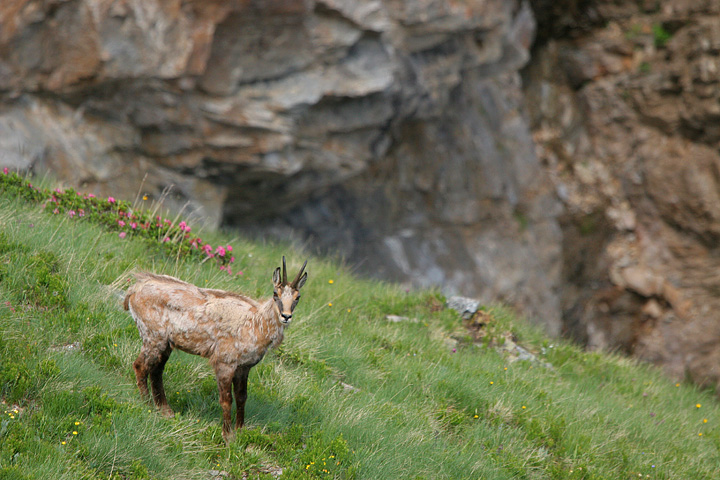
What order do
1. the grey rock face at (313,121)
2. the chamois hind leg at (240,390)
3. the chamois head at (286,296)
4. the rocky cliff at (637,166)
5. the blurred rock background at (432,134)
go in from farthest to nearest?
the rocky cliff at (637,166) → the blurred rock background at (432,134) → the grey rock face at (313,121) → the chamois hind leg at (240,390) → the chamois head at (286,296)

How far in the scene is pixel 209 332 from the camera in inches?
218

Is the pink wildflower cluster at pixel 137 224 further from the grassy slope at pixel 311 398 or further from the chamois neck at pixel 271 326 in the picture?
the chamois neck at pixel 271 326

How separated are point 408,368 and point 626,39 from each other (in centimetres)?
1858

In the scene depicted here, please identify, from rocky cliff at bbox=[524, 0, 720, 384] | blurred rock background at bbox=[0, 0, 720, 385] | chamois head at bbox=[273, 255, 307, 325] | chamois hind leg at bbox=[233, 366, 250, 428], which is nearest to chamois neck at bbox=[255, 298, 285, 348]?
chamois head at bbox=[273, 255, 307, 325]

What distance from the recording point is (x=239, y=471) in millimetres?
5441

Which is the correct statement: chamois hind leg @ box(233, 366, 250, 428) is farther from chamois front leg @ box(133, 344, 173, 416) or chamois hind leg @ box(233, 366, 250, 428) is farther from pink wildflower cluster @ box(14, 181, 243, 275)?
pink wildflower cluster @ box(14, 181, 243, 275)

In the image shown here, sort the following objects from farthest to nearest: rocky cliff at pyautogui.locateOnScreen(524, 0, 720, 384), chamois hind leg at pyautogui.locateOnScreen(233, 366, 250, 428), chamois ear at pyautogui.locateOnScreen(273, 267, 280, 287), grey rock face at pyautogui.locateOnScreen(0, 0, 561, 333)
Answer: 1. rocky cliff at pyautogui.locateOnScreen(524, 0, 720, 384)
2. grey rock face at pyautogui.locateOnScreen(0, 0, 561, 333)
3. chamois hind leg at pyautogui.locateOnScreen(233, 366, 250, 428)
4. chamois ear at pyautogui.locateOnScreen(273, 267, 280, 287)

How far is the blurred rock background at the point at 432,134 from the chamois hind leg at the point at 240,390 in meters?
9.37

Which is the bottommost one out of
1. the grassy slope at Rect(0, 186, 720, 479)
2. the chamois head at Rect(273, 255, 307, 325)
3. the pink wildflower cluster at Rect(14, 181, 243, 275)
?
the grassy slope at Rect(0, 186, 720, 479)

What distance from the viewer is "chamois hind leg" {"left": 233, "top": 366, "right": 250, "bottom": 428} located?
565 centimetres

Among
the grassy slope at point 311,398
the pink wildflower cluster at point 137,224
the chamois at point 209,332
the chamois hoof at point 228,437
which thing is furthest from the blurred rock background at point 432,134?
the chamois hoof at point 228,437

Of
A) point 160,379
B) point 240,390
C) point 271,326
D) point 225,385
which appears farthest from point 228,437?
point 271,326

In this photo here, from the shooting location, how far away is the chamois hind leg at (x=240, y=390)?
5.65 meters

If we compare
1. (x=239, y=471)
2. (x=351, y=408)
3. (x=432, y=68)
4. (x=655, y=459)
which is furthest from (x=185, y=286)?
(x=432, y=68)
